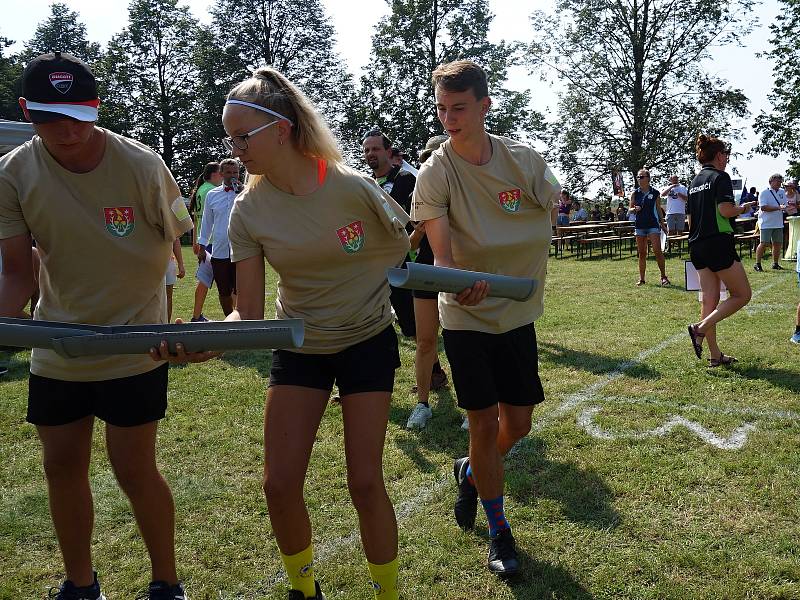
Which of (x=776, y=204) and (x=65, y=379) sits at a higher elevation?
(x=776, y=204)

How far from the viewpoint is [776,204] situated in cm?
1448

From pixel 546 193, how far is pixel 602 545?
175 cm

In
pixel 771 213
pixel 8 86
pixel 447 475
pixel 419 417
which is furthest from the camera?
pixel 8 86

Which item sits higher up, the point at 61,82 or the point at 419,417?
the point at 61,82

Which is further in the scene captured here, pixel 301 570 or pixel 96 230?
pixel 301 570

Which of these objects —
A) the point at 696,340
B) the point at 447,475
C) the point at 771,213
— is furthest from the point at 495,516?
the point at 771,213

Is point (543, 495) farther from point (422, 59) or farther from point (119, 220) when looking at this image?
point (422, 59)

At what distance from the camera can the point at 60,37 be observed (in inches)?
2234

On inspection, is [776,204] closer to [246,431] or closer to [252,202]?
[246,431]

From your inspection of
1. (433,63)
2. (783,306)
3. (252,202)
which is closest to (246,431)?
(252,202)

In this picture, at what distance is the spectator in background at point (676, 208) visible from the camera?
2057 cm

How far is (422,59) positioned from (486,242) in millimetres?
42640

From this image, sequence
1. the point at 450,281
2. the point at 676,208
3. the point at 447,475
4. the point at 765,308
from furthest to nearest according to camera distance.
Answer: the point at 676,208 → the point at 765,308 → the point at 447,475 → the point at 450,281

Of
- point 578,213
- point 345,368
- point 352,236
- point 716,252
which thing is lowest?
point 345,368
